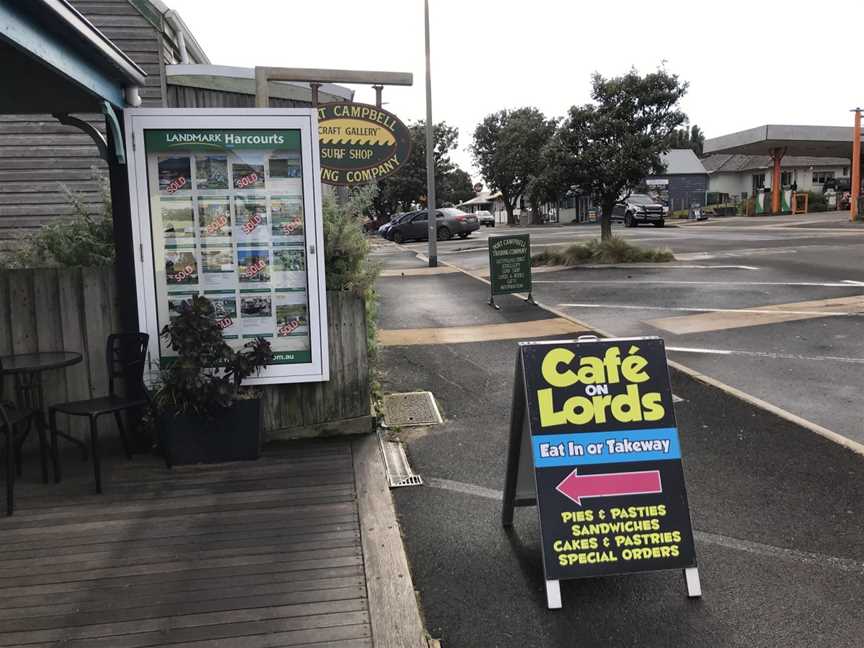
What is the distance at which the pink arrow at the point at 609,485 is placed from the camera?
3520 millimetres

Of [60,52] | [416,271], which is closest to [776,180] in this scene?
[416,271]

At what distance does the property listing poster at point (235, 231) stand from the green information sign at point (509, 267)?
7.49 m

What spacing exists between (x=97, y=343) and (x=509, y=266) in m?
8.38

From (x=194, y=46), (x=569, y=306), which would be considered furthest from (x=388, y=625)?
(x=194, y=46)

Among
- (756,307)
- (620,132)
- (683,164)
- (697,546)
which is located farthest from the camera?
(683,164)

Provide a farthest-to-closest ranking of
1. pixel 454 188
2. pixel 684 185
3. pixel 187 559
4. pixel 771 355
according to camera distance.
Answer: pixel 454 188 → pixel 684 185 → pixel 771 355 → pixel 187 559

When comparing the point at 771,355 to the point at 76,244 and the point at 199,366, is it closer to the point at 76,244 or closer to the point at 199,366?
the point at 199,366

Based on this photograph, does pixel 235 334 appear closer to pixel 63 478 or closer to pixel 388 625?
Answer: pixel 63 478

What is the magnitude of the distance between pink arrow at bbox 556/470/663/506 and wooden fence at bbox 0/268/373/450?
8.33ft

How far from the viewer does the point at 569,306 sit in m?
12.8

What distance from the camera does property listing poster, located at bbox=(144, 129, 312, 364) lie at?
5219 millimetres

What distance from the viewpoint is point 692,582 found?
3.42 metres

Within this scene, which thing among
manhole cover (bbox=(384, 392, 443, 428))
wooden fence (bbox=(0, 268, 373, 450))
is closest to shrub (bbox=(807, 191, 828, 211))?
manhole cover (bbox=(384, 392, 443, 428))

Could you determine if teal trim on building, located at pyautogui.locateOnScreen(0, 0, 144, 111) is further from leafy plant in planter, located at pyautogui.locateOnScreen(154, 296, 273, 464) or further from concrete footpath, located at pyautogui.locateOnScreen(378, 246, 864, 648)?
concrete footpath, located at pyautogui.locateOnScreen(378, 246, 864, 648)
